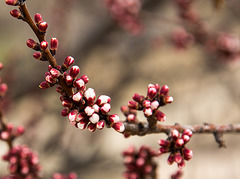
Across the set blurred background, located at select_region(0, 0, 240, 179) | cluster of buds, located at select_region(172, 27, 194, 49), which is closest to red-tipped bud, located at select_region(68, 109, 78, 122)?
blurred background, located at select_region(0, 0, 240, 179)

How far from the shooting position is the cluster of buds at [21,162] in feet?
3.87

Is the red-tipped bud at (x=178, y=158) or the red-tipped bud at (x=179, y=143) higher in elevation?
the red-tipped bud at (x=179, y=143)

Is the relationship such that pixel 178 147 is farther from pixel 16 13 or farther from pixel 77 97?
pixel 16 13

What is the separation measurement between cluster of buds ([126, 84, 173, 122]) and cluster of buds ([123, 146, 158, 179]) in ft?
1.09

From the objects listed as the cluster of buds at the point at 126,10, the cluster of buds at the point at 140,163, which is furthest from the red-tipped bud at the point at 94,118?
the cluster of buds at the point at 126,10

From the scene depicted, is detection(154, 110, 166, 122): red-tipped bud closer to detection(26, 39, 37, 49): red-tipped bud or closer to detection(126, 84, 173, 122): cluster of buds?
detection(126, 84, 173, 122): cluster of buds

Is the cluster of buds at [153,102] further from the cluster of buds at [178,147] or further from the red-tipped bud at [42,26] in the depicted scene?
the red-tipped bud at [42,26]

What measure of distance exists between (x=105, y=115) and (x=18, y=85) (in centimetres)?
263

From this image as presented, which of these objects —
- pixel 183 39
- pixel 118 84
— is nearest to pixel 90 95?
pixel 183 39

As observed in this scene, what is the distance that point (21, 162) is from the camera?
1.19 meters

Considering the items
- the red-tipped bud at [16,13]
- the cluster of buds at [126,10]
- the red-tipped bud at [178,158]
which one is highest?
A: the cluster of buds at [126,10]

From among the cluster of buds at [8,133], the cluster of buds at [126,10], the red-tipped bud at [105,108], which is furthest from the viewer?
the cluster of buds at [126,10]

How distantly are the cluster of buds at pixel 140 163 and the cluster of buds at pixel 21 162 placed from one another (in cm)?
41

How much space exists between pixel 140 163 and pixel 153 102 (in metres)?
0.39
